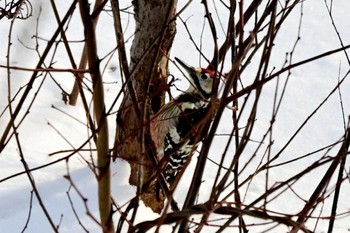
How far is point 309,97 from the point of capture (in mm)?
5535

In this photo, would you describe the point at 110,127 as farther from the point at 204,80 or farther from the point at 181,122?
the point at 204,80

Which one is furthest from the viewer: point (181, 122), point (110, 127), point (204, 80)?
point (110, 127)

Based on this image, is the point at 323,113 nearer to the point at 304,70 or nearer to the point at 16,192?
the point at 304,70

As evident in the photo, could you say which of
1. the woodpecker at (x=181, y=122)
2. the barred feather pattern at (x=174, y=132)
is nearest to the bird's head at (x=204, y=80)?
the woodpecker at (x=181, y=122)

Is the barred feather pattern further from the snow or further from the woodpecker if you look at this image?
the snow

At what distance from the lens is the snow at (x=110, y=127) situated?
3207mm

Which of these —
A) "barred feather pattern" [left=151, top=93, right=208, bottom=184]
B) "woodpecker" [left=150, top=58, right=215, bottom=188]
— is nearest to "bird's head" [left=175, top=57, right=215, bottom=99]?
"woodpecker" [left=150, top=58, right=215, bottom=188]

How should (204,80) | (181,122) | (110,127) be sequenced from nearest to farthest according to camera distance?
1. (204,80)
2. (181,122)
3. (110,127)

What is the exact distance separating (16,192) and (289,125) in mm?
2653

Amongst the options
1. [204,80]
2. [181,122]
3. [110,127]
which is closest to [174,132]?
[181,122]

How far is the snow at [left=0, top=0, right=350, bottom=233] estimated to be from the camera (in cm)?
321

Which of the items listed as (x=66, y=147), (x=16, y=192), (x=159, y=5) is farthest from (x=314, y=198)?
(x=66, y=147)

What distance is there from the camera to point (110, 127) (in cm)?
415

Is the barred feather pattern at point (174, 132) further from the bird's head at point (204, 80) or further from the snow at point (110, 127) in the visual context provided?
the snow at point (110, 127)
